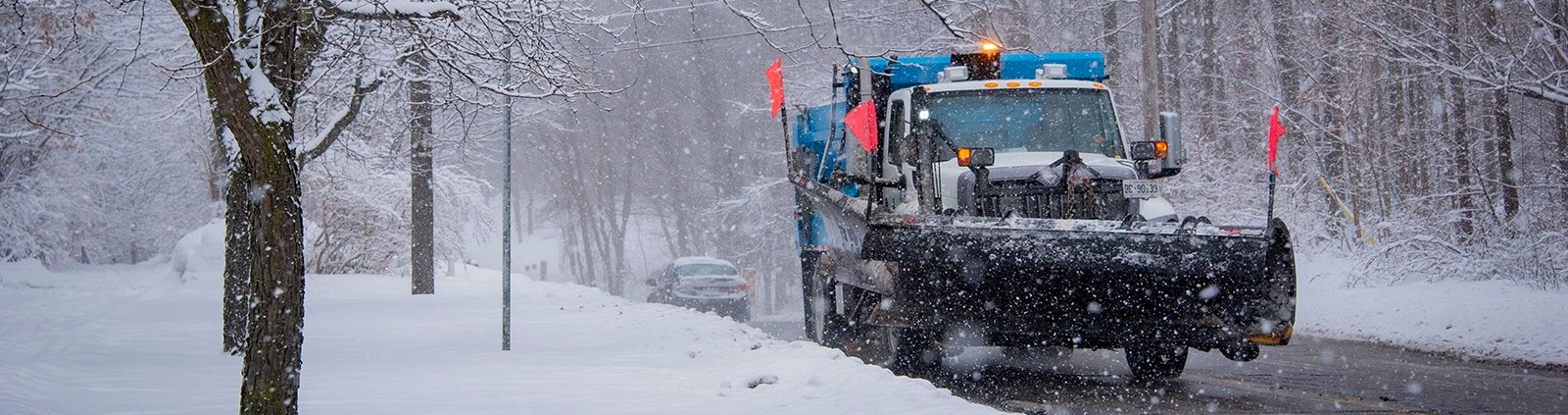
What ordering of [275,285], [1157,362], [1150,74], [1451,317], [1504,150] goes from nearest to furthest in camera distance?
[275,285], [1157,362], [1451,317], [1504,150], [1150,74]

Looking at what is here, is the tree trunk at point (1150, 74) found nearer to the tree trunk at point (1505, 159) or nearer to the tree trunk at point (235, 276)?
the tree trunk at point (1505, 159)

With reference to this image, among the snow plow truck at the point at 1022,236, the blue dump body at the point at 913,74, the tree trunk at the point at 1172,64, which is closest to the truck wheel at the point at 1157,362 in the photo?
the snow plow truck at the point at 1022,236

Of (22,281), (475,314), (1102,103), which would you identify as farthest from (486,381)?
(22,281)

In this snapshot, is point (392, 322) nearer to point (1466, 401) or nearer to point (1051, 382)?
point (1051, 382)

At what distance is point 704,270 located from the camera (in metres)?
26.7

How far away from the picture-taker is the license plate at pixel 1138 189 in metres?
9.20

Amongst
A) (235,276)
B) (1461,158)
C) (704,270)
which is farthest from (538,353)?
(704,270)

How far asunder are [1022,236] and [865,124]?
185 centimetres

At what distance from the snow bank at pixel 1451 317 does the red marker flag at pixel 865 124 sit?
556 cm

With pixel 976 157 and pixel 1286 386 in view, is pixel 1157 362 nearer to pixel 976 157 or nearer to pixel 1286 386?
pixel 1286 386

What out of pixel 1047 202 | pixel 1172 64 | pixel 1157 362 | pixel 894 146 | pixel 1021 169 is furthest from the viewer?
pixel 1172 64

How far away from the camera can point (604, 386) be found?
891 cm

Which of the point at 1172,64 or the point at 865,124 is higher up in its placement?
the point at 1172,64

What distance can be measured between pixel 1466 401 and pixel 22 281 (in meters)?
27.3
